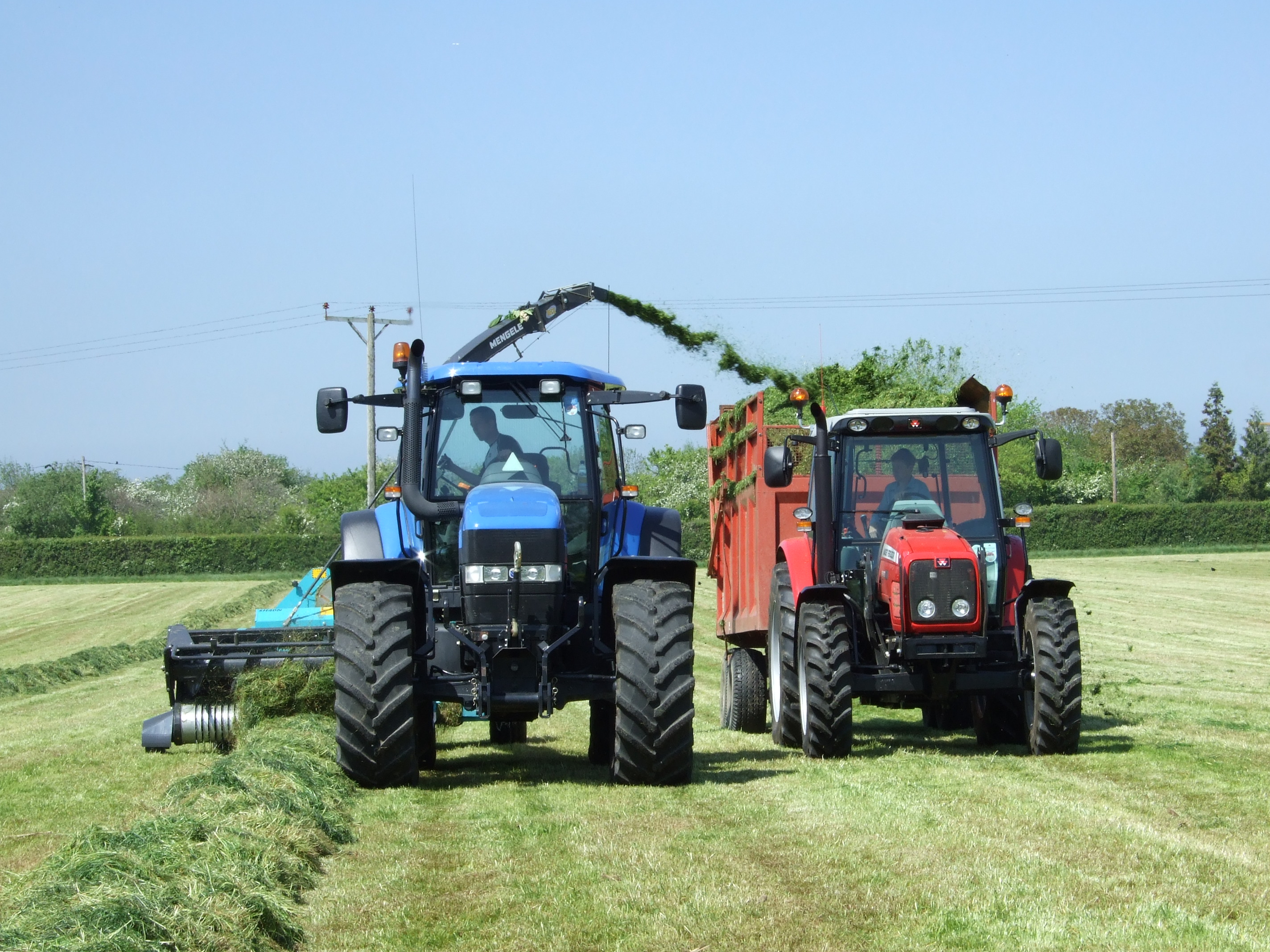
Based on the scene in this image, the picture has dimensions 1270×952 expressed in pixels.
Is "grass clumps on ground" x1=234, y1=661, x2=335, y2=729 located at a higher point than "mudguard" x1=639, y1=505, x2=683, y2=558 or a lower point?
lower

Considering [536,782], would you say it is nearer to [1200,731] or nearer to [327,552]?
[1200,731]

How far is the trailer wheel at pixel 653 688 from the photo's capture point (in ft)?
27.0

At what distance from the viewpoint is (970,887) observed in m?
5.52

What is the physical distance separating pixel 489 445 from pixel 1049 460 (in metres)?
3.73

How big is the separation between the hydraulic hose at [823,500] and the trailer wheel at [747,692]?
6.07ft

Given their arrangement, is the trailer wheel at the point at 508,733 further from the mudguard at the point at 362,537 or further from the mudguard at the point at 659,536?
the mudguard at the point at 659,536

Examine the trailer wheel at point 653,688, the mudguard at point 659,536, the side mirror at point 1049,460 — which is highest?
the side mirror at point 1049,460

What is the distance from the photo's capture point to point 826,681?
953cm

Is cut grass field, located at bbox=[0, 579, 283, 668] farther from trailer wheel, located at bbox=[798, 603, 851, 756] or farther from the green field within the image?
trailer wheel, located at bbox=[798, 603, 851, 756]

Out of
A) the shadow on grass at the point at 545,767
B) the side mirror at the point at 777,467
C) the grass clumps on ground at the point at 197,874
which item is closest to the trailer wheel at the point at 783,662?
the shadow on grass at the point at 545,767

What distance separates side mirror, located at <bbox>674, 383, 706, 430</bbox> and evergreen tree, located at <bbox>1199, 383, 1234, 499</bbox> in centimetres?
7855

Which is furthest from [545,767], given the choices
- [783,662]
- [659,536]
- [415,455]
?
[415,455]

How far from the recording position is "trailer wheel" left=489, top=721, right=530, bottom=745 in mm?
11234

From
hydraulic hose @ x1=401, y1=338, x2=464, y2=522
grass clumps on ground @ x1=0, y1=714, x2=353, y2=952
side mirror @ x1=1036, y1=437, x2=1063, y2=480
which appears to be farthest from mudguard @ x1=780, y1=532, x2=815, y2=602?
grass clumps on ground @ x1=0, y1=714, x2=353, y2=952
